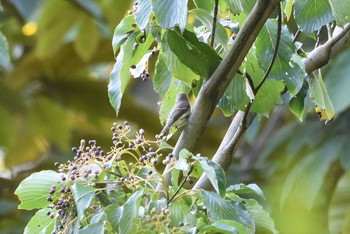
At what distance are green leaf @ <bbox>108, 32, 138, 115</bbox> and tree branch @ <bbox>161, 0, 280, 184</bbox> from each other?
0.13m

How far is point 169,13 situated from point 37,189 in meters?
0.33

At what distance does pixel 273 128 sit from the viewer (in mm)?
4582

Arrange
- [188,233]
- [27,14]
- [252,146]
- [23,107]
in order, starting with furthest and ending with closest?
1. [252,146]
2. [23,107]
3. [27,14]
4. [188,233]

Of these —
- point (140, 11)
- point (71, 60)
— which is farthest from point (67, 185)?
point (71, 60)

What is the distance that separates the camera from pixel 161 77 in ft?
5.33

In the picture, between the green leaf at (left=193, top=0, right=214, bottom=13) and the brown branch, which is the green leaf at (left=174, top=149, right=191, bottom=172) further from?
the green leaf at (left=193, top=0, right=214, bottom=13)

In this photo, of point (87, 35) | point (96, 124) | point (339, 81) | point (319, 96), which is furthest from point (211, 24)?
point (96, 124)

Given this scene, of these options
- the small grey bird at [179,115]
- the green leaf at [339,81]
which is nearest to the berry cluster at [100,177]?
the small grey bird at [179,115]

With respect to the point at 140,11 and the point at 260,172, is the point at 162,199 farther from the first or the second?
the point at 260,172

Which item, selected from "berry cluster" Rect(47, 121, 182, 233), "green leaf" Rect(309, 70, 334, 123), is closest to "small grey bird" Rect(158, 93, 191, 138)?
"berry cluster" Rect(47, 121, 182, 233)

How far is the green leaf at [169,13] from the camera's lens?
4.41 feet

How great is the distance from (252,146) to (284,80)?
10.6 feet

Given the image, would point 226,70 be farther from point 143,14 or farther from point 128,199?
point 128,199

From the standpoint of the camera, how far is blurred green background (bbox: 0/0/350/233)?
10.1 ft
